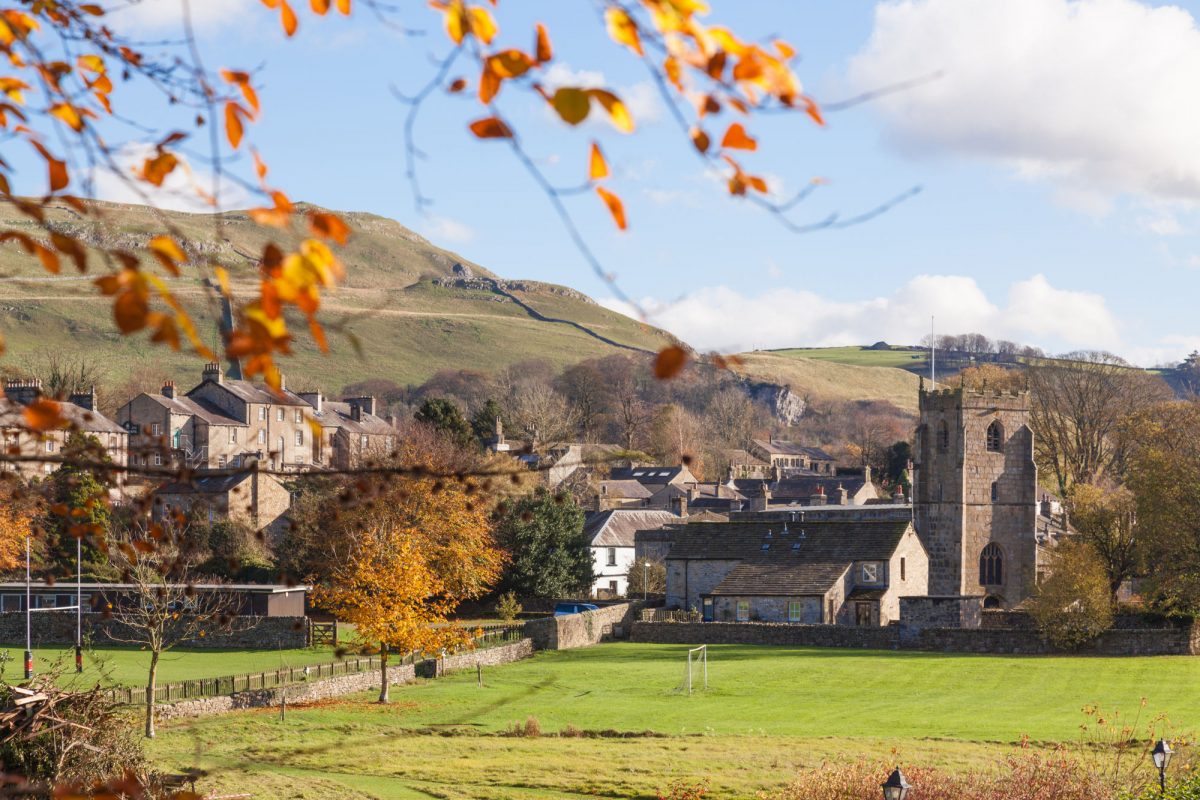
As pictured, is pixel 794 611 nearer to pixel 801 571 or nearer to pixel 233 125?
pixel 801 571

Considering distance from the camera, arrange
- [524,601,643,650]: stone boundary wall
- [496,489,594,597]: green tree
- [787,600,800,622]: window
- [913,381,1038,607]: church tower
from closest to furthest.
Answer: [524,601,643,650]: stone boundary wall, [787,600,800,622]: window, [496,489,594,597]: green tree, [913,381,1038,607]: church tower

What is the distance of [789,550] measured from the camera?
62562 millimetres

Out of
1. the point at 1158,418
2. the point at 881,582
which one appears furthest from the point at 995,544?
the point at 1158,418

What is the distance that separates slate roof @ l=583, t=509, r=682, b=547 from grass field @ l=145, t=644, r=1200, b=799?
22.7 metres

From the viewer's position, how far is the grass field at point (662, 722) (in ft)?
90.4

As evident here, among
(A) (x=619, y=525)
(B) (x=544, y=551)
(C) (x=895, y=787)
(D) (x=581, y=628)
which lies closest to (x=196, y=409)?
(A) (x=619, y=525)

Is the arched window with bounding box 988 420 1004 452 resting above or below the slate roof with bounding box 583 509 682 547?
above

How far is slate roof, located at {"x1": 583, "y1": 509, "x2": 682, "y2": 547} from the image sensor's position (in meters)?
77.1

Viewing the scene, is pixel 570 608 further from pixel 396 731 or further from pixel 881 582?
pixel 396 731

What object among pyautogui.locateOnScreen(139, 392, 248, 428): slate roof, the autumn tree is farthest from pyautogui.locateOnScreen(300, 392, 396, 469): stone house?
the autumn tree

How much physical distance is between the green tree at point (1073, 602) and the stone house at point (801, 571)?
8.53 metres

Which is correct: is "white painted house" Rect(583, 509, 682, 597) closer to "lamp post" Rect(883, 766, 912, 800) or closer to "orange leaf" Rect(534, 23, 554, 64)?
"lamp post" Rect(883, 766, 912, 800)

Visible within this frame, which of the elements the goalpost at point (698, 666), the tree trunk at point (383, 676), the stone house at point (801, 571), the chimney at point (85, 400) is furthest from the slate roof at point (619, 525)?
the tree trunk at point (383, 676)

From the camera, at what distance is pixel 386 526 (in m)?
54.9
